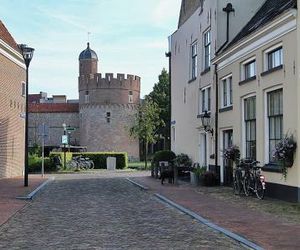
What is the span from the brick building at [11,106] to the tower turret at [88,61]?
154 ft

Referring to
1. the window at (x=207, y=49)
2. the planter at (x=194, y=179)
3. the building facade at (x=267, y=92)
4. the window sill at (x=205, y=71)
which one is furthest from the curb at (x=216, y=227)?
the window at (x=207, y=49)

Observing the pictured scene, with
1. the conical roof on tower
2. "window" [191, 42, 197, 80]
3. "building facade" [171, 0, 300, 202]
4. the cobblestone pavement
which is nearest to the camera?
the cobblestone pavement

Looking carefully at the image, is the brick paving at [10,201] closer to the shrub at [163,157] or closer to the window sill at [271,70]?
the window sill at [271,70]

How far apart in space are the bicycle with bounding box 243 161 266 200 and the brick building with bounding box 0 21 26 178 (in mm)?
13451

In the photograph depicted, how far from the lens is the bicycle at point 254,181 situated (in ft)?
53.1

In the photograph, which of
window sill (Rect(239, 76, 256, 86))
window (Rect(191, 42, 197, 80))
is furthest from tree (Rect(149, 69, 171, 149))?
window sill (Rect(239, 76, 256, 86))

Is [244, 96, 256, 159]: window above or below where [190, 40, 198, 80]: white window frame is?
below

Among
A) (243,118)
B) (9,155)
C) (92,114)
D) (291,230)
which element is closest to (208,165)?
(243,118)

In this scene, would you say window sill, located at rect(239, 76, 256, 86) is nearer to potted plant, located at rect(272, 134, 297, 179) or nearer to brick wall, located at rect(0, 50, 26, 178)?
potted plant, located at rect(272, 134, 297, 179)

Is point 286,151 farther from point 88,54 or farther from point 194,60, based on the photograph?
point 88,54

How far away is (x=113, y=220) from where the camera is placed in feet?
39.2

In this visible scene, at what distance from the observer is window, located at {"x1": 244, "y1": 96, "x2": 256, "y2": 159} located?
18750 mm

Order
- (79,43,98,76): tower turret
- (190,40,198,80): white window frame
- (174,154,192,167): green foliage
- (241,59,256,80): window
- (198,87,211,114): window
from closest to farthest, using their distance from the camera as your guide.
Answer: (241,59,256,80): window, (198,87,211,114): window, (190,40,198,80): white window frame, (174,154,192,167): green foliage, (79,43,98,76): tower turret

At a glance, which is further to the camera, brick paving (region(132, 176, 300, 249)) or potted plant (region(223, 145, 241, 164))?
potted plant (region(223, 145, 241, 164))
